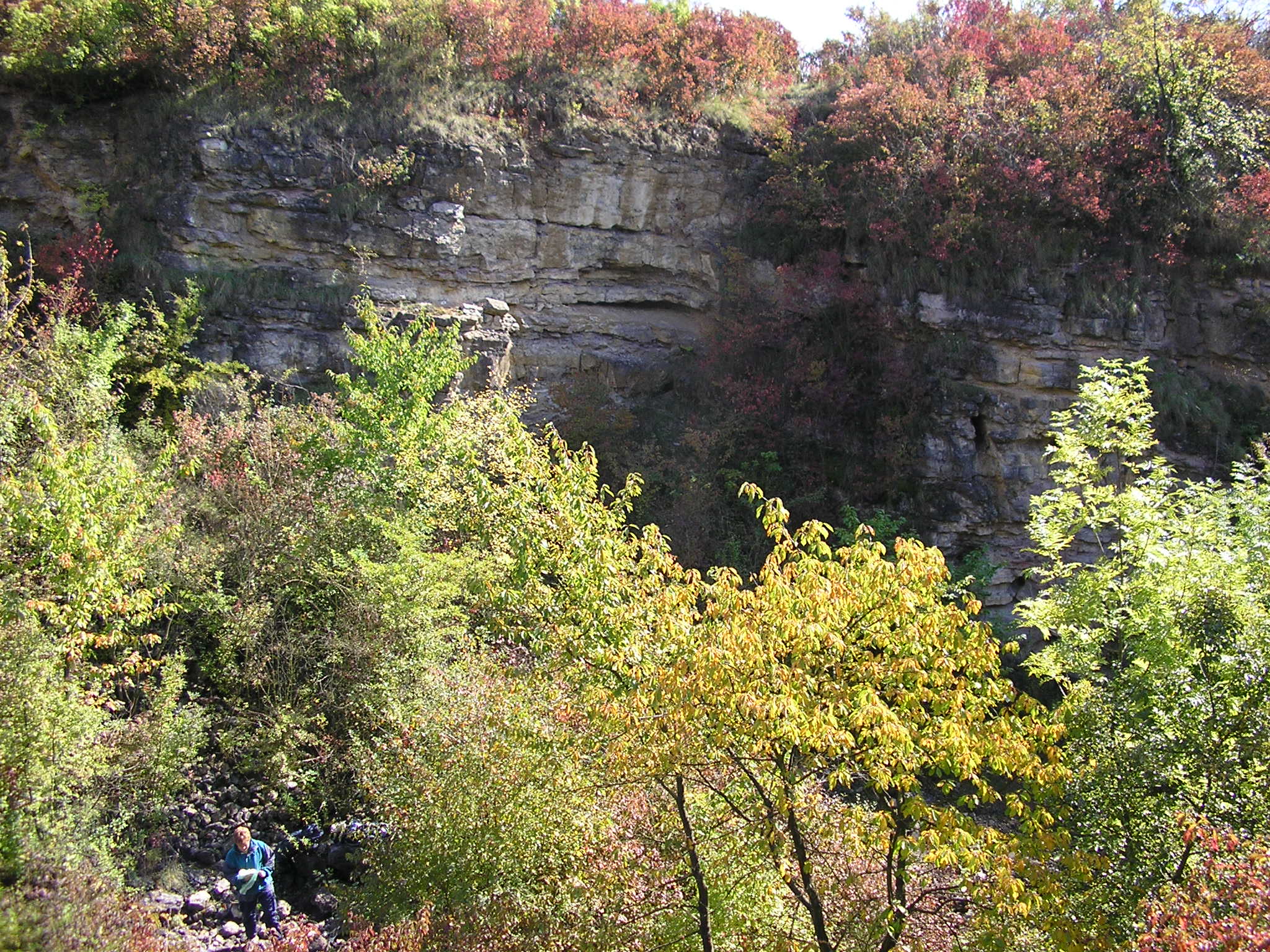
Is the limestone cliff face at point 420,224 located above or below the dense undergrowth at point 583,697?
above

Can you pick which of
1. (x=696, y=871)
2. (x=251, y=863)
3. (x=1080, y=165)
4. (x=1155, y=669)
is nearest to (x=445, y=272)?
(x=251, y=863)

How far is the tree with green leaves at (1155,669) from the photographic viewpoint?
20.2ft

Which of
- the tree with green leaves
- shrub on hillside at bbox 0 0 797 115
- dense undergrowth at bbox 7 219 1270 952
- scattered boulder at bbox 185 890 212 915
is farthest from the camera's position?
shrub on hillside at bbox 0 0 797 115

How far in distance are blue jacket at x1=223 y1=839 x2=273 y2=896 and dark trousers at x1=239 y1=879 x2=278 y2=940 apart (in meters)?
0.02

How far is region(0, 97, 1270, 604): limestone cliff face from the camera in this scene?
15.1 metres

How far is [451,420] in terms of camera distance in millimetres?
12562

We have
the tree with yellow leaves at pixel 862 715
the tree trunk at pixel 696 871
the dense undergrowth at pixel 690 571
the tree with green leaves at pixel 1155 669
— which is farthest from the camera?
the tree trunk at pixel 696 871

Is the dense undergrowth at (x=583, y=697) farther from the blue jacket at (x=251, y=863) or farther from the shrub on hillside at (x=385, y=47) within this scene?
the shrub on hillside at (x=385, y=47)

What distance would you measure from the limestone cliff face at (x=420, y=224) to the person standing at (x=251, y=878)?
8478mm

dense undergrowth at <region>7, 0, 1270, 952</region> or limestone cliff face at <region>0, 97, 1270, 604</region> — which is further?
limestone cliff face at <region>0, 97, 1270, 604</region>

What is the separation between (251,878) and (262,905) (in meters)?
0.51

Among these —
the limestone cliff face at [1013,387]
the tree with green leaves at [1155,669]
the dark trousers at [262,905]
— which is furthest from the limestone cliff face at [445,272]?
the dark trousers at [262,905]

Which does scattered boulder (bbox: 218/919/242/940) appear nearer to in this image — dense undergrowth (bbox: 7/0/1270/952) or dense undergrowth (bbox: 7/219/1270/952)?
dense undergrowth (bbox: 7/219/1270/952)

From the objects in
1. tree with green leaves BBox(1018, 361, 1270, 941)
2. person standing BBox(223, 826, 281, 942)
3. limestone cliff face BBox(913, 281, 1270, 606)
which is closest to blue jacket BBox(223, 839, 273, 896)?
person standing BBox(223, 826, 281, 942)
